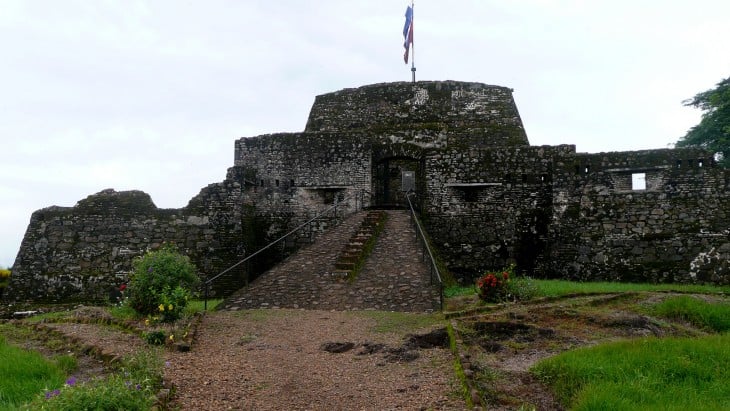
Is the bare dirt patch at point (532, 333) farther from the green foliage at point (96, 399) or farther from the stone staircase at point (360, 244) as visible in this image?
the green foliage at point (96, 399)

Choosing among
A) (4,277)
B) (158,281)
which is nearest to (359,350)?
(158,281)

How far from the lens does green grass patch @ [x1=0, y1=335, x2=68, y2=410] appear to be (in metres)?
5.68

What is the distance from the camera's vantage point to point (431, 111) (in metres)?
20.9

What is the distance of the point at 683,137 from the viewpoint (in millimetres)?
27469

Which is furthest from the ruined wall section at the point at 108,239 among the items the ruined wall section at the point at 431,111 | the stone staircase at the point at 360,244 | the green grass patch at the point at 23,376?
the green grass patch at the point at 23,376

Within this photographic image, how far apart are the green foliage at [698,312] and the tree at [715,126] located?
17.9 metres

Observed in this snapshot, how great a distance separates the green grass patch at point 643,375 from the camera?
527cm

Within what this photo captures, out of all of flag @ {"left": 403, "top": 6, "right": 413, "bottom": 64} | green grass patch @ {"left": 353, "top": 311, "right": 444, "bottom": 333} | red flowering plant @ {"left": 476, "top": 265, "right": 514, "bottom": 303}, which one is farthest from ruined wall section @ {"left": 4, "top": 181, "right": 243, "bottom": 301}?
flag @ {"left": 403, "top": 6, "right": 413, "bottom": 64}

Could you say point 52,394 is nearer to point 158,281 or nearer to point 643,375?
point 158,281

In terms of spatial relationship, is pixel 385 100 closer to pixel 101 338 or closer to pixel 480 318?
pixel 480 318

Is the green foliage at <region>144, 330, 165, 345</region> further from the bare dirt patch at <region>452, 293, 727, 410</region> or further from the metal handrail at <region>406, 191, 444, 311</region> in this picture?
the metal handrail at <region>406, 191, 444, 311</region>

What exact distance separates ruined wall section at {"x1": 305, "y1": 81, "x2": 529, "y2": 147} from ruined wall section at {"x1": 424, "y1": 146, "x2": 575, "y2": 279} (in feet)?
9.38

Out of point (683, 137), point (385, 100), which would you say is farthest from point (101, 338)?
point (683, 137)

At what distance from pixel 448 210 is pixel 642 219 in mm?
5128
